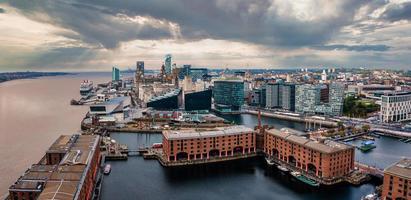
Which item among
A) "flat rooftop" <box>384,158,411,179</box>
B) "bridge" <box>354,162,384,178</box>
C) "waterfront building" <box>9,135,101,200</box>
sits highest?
"flat rooftop" <box>384,158,411,179</box>

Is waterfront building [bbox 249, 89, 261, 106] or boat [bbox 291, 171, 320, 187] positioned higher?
waterfront building [bbox 249, 89, 261, 106]

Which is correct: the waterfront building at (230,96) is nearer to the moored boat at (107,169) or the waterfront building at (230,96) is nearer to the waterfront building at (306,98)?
the waterfront building at (306,98)

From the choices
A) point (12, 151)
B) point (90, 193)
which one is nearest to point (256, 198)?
point (90, 193)

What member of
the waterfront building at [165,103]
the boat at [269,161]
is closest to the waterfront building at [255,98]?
the waterfront building at [165,103]

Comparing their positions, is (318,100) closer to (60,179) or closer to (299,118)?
(299,118)

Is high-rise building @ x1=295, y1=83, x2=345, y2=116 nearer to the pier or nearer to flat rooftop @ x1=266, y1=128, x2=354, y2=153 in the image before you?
the pier

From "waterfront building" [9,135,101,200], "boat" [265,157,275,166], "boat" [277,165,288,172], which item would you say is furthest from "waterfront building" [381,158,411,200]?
"waterfront building" [9,135,101,200]
